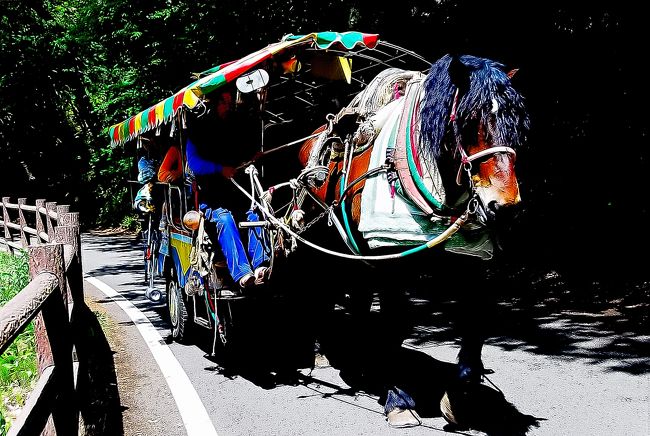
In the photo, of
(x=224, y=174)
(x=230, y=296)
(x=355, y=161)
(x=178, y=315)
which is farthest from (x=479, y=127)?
(x=178, y=315)

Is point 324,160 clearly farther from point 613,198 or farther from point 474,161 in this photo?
point 613,198

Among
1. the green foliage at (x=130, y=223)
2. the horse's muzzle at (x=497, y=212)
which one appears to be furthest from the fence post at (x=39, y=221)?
the green foliage at (x=130, y=223)

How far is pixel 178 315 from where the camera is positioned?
680 cm

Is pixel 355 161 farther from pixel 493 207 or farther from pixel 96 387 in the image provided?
pixel 96 387

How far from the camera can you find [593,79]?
9070mm

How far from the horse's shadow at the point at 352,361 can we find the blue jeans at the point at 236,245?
922 mm

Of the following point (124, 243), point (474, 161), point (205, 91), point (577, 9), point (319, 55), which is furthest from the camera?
point (124, 243)

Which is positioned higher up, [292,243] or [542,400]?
[292,243]

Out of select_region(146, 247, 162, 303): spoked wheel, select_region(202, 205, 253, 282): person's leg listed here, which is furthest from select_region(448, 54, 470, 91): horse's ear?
select_region(146, 247, 162, 303): spoked wheel

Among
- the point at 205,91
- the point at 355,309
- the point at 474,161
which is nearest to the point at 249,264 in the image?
the point at 355,309

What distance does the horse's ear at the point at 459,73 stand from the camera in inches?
146

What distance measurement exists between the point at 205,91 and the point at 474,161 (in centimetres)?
246

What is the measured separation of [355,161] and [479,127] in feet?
4.52

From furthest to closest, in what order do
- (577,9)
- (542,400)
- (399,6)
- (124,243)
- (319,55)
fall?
(124,243), (399,6), (577,9), (319,55), (542,400)
